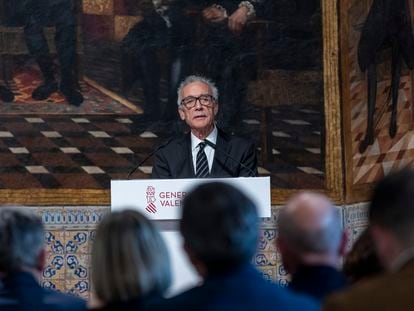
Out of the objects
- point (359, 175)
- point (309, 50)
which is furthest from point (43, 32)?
point (359, 175)

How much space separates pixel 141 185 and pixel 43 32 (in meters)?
4.31

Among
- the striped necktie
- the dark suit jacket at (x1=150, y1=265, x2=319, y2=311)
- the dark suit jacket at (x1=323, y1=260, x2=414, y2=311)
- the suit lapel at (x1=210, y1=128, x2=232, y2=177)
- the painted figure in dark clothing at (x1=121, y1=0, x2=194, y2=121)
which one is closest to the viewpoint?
the dark suit jacket at (x1=323, y1=260, x2=414, y2=311)

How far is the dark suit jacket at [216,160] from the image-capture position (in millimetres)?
7430

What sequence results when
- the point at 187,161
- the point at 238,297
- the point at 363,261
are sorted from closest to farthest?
1. the point at 238,297
2. the point at 363,261
3. the point at 187,161

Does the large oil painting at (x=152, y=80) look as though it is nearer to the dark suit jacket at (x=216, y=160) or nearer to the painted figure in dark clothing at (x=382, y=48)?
the painted figure in dark clothing at (x=382, y=48)

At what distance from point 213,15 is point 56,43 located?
4.95 ft

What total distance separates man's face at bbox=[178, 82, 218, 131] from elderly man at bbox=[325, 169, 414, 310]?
5.03m

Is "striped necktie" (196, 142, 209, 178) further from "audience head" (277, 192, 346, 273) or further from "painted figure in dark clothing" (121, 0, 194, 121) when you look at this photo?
"audience head" (277, 192, 346, 273)

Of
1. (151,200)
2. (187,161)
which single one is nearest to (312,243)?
(151,200)

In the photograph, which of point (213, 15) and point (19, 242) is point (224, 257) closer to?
point (19, 242)

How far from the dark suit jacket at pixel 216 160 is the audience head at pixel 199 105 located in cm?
12

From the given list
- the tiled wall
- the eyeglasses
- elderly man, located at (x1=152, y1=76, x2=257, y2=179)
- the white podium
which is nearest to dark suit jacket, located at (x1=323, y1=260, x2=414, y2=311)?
the white podium

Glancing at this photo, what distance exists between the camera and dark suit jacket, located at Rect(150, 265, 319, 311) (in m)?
2.91

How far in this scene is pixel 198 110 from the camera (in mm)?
7691
